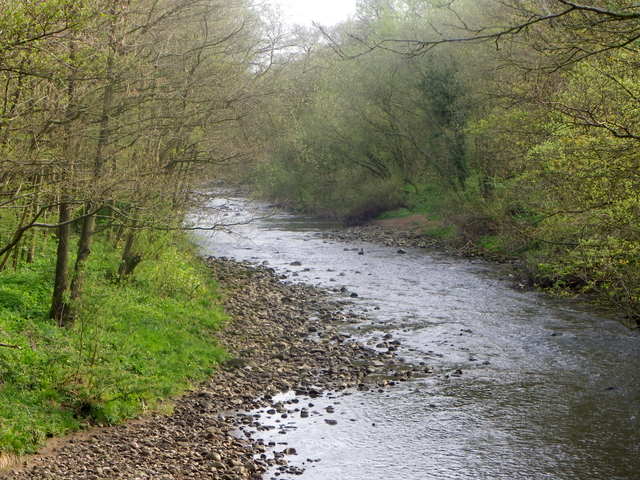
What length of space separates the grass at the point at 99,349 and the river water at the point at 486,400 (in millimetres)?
2476

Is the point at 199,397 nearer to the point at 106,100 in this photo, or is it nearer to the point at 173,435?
the point at 173,435

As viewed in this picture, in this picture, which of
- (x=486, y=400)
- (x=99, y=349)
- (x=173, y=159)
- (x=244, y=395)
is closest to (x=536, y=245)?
(x=486, y=400)

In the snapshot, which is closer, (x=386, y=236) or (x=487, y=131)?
(x=487, y=131)

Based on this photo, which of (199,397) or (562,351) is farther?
(562,351)

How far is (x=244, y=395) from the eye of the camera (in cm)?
1271

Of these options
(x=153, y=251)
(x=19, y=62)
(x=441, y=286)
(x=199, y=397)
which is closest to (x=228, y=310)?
(x=153, y=251)

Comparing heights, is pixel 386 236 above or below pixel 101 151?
below

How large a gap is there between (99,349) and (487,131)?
19350mm

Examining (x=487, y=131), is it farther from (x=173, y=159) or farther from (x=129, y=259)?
(x=129, y=259)

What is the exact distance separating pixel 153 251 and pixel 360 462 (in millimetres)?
10181

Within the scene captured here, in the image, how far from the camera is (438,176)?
37.3 meters

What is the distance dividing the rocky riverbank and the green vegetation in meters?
4.92

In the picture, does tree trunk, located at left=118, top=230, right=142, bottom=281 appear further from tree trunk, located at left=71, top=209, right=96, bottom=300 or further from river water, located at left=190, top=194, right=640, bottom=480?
tree trunk, located at left=71, top=209, right=96, bottom=300

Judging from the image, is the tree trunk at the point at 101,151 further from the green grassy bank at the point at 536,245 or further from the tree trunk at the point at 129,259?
the green grassy bank at the point at 536,245
